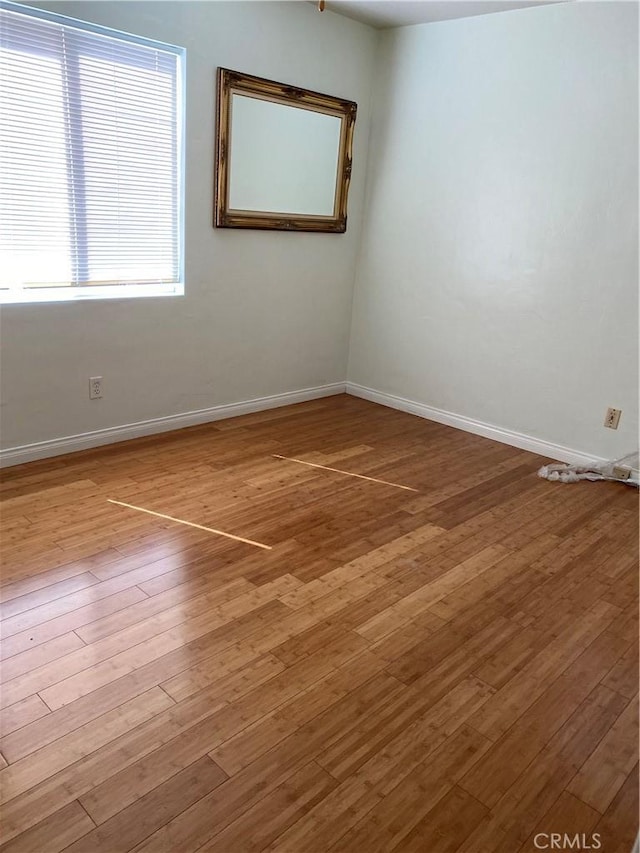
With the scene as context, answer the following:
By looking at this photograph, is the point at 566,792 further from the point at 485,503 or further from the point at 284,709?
the point at 485,503

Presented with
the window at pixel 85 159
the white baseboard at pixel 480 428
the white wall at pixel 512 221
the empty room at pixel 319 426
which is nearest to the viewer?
the empty room at pixel 319 426

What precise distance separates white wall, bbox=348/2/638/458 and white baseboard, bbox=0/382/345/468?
65cm

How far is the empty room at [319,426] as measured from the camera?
1.60 metres

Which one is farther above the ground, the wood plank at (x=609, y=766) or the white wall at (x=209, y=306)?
the white wall at (x=209, y=306)

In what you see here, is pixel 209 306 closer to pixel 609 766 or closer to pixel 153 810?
pixel 153 810

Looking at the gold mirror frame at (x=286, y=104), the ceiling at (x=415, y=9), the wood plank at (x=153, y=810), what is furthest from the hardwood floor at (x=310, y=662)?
the ceiling at (x=415, y=9)

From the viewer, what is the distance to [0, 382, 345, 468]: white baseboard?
3.20 m

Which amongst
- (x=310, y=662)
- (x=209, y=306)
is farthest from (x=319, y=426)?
(x=310, y=662)

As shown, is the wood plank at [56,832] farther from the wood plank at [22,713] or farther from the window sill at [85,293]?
the window sill at [85,293]

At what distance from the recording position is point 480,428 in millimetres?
4125

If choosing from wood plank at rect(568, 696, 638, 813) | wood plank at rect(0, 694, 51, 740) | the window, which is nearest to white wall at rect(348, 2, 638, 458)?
the window

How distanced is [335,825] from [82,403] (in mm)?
2510

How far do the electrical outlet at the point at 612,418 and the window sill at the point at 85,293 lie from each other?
8.17 feet

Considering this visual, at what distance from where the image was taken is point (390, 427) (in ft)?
13.7
